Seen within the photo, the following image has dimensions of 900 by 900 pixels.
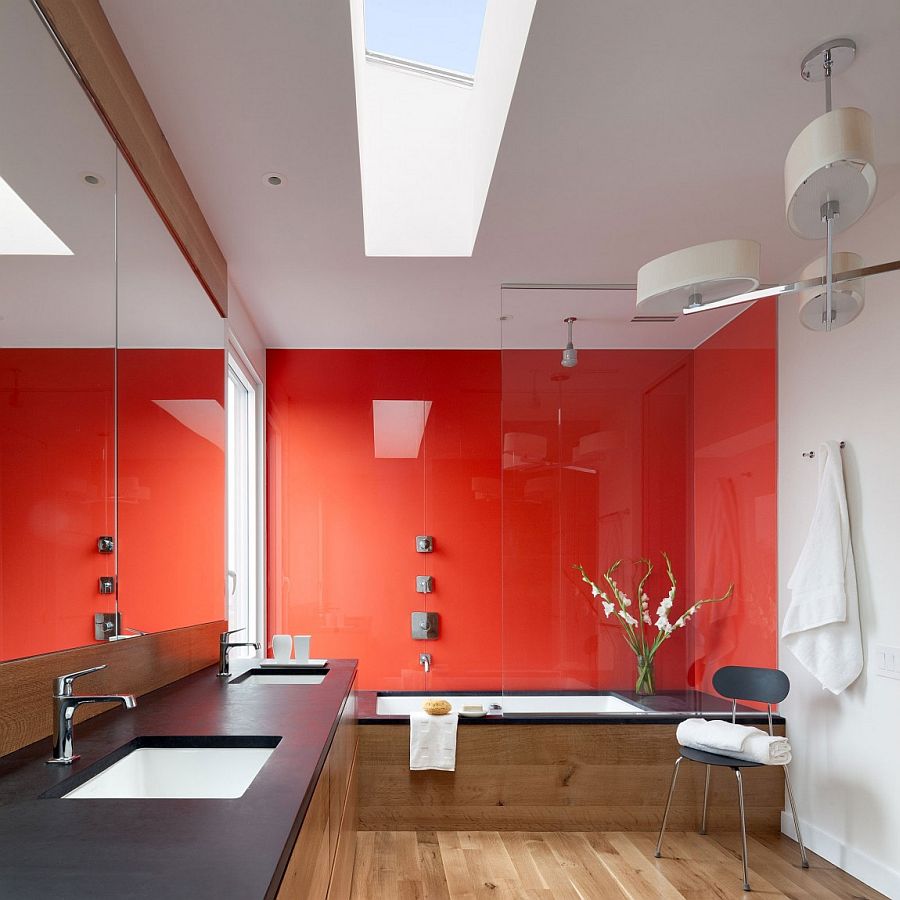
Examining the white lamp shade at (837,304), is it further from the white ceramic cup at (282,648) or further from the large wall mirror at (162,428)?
the white ceramic cup at (282,648)

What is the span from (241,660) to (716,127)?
273 cm

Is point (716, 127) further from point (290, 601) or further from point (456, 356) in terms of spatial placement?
point (290, 601)

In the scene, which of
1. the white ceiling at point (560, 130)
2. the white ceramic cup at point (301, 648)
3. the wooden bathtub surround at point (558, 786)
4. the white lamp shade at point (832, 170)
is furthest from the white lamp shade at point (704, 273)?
the wooden bathtub surround at point (558, 786)

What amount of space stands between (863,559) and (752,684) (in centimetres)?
88

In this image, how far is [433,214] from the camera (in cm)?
375

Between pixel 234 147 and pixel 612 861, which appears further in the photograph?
pixel 612 861

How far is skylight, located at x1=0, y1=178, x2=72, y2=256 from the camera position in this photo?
1557 mm

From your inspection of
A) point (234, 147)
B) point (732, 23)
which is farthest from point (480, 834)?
point (732, 23)

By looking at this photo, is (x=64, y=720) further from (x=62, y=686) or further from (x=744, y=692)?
(x=744, y=692)

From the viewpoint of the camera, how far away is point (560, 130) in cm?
265

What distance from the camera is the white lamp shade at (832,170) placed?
64.8 inches

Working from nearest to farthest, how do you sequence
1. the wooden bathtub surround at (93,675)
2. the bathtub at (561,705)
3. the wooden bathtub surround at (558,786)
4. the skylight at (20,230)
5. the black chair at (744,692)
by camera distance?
the skylight at (20,230)
the wooden bathtub surround at (93,675)
the black chair at (744,692)
the wooden bathtub surround at (558,786)
the bathtub at (561,705)

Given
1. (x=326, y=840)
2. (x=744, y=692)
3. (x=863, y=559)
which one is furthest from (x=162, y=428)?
(x=744, y=692)

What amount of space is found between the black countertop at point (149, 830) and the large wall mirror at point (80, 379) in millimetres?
257
